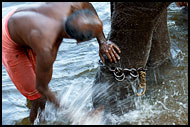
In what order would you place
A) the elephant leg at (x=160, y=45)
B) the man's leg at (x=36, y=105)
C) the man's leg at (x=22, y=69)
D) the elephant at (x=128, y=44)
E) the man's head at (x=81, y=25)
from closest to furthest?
the man's head at (x=81, y=25), the elephant at (x=128, y=44), the man's leg at (x=22, y=69), the man's leg at (x=36, y=105), the elephant leg at (x=160, y=45)

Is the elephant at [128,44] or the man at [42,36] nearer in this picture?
the man at [42,36]

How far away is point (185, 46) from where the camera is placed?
447 cm

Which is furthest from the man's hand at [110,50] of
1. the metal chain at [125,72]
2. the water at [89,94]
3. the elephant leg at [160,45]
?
the elephant leg at [160,45]

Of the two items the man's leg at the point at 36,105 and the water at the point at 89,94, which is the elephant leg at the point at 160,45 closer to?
the water at the point at 89,94

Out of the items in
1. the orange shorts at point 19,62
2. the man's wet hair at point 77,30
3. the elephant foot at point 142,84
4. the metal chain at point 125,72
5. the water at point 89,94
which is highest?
the man's wet hair at point 77,30

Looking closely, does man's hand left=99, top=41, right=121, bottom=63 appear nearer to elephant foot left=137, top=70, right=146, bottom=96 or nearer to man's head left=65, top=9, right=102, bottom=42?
elephant foot left=137, top=70, right=146, bottom=96

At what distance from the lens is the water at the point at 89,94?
325 cm

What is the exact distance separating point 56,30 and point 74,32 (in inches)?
7.7

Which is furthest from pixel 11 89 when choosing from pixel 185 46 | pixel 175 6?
pixel 175 6

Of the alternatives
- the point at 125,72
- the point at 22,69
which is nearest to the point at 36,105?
the point at 22,69

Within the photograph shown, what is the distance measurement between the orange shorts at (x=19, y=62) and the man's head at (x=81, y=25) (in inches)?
27.6

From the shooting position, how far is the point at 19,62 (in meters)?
2.94

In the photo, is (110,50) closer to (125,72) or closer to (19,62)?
(125,72)

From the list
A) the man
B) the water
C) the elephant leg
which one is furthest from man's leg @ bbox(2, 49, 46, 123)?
the elephant leg
